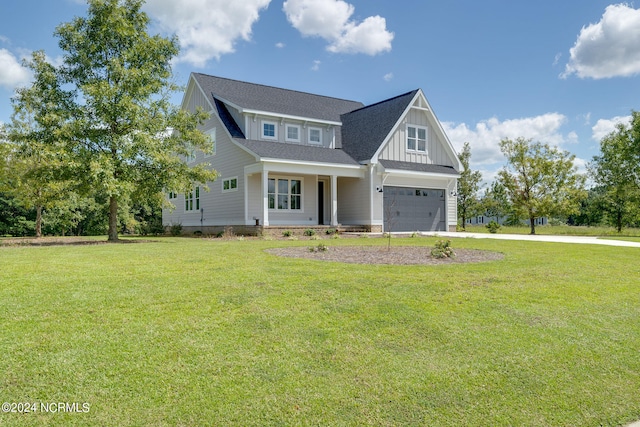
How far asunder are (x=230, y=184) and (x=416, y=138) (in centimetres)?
1058

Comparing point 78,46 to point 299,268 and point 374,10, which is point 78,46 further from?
point 299,268

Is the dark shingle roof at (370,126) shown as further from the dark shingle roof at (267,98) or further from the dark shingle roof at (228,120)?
the dark shingle roof at (228,120)

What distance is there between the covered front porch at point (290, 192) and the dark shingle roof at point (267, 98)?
11.5 feet

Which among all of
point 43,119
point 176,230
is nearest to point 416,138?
point 176,230

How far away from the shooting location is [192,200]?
979 inches

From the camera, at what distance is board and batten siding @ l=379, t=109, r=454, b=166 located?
2267 cm

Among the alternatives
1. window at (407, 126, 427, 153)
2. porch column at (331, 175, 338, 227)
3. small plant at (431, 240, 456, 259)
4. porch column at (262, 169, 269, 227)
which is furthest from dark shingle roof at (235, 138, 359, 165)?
small plant at (431, 240, 456, 259)

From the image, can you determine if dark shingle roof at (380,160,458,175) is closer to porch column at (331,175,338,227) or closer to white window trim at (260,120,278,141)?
porch column at (331,175,338,227)

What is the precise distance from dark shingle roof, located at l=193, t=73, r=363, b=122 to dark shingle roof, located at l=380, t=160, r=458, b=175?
4411 mm

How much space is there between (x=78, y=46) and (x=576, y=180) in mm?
26956

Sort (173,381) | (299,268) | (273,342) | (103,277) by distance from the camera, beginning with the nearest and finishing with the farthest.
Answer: (173,381) → (273,342) → (103,277) → (299,268)

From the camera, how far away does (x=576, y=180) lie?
25797mm

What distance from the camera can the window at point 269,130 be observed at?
21427mm

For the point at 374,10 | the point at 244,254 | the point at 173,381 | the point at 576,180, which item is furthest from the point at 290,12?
the point at 576,180
